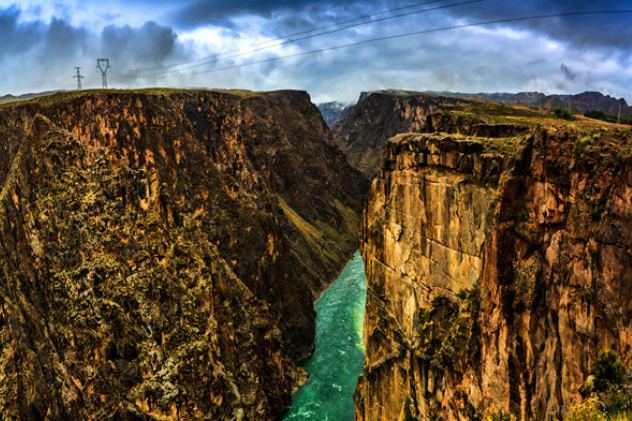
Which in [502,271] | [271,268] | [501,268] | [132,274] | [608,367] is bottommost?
[271,268]

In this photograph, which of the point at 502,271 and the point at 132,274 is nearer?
the point at 502,271

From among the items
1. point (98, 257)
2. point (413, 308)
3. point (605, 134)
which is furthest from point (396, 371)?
point (98, 257)

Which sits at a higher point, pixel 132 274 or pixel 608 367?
pixel 608 367

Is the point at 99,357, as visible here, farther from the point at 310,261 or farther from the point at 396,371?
the point at 310,261

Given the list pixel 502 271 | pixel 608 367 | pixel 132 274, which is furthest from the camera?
pixel 132 274

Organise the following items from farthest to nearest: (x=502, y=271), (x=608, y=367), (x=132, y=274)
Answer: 1. (x=132, y=274)
2. (x=502, y=271)
3. (x=608, y=367)

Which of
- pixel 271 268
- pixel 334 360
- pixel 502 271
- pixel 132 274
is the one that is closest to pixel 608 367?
pixel 502 271

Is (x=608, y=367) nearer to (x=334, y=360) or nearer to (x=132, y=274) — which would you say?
(x=132, y=274)

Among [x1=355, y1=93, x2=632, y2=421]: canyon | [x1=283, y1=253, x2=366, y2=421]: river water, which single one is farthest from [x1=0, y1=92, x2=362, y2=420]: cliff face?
[x1=355, y1=93, x2=632, y2=421]: canyon

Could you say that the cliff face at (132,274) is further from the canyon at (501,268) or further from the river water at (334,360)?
the canyon at (501,268)
